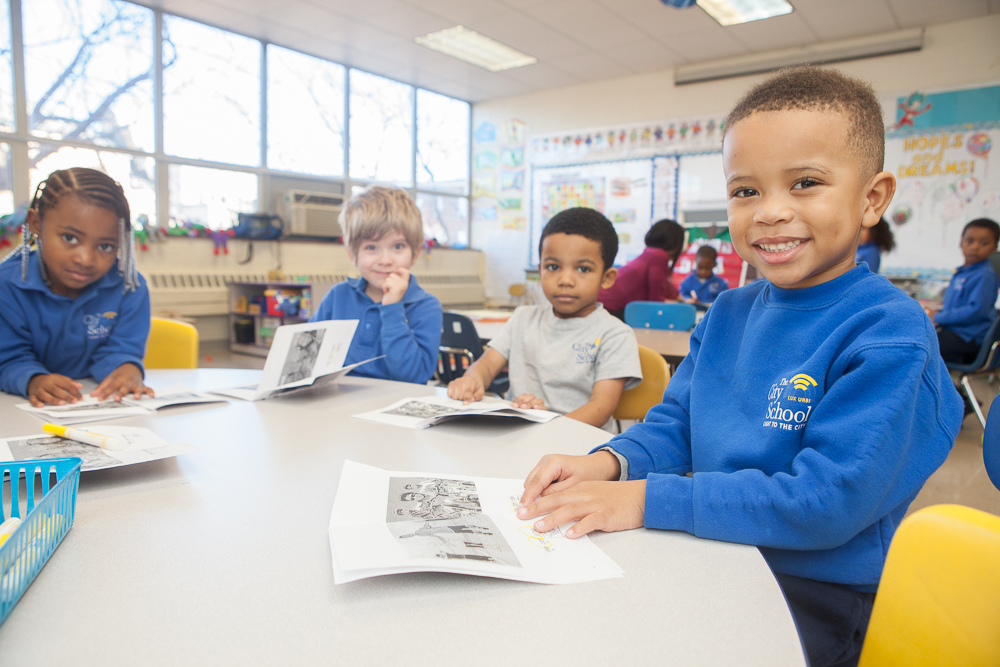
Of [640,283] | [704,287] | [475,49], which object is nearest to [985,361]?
[640,283]

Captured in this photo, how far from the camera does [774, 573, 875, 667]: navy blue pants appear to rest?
0.61m

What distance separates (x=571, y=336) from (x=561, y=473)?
2.88ft

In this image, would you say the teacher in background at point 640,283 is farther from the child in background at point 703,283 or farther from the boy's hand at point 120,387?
the boy's hand at point 120,387

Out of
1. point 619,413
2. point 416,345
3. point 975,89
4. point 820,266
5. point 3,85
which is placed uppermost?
point 975,89

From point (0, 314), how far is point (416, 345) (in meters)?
0.89

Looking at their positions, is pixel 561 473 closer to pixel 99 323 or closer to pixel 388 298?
pixel 388 298

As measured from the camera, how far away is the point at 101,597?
0.43 metres

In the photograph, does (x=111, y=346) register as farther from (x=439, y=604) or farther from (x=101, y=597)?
(x=439, y=604)

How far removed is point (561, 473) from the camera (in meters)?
0.65

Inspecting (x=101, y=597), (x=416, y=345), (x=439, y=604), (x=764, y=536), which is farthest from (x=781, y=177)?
(x=416, y=345)

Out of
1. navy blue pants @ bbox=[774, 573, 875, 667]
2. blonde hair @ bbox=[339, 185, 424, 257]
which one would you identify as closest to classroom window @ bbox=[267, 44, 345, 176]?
blonde hair @ bbox=[339, 185, 424, 257]

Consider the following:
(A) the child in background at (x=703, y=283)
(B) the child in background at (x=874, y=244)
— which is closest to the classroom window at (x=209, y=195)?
(A) the child in background at (x=703, y=283)

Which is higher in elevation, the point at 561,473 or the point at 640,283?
the point at 640,283

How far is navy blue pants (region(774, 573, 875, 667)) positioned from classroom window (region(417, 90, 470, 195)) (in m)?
6.99
